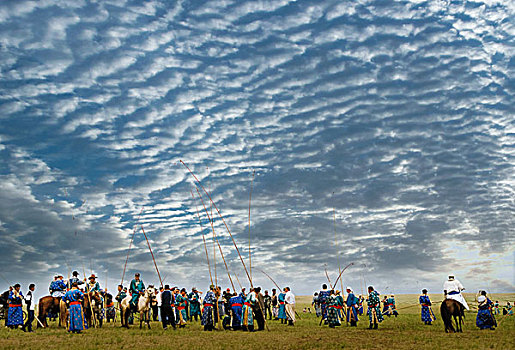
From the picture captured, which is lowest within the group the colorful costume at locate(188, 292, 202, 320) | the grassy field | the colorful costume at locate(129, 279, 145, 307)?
the grassy field

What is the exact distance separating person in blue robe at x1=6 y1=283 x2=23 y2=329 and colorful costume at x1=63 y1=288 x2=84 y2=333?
473cm

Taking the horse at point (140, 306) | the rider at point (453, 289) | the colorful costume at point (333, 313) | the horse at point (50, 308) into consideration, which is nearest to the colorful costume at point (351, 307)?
the colorful costume at point (333, 313)

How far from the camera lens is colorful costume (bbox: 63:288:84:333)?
72.0ft

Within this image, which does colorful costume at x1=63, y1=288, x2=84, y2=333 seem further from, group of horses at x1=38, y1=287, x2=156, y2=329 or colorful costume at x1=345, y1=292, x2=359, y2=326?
colorful costume at x1=345, y1=292, x2=359, y2=326

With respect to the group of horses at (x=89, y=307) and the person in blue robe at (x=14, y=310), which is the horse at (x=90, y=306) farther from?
the person in blue robe at (x=14, y=310)

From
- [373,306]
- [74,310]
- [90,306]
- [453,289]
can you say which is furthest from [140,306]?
[453,289]

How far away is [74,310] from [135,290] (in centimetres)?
474

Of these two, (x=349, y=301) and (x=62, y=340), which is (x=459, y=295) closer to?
(x=349, y=301)

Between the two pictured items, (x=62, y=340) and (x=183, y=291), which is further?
(x=183, y=291)

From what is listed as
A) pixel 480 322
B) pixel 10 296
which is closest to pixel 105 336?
pixel 10 296

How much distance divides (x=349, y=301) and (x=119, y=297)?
47.7ft

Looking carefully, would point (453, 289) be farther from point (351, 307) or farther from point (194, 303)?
point (194, 303)

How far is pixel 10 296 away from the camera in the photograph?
2505 cm

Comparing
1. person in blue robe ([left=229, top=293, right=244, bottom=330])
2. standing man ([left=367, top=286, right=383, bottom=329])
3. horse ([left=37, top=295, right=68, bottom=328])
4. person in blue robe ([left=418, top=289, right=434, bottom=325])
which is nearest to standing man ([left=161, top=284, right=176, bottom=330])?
person in blue robe ([left=229, top=293, right=244, bottom=330])
